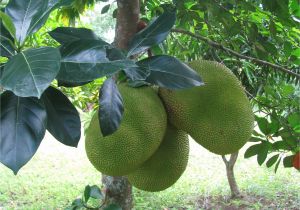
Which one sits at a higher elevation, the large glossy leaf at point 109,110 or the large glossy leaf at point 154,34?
the large glossy leaf at point 154,34

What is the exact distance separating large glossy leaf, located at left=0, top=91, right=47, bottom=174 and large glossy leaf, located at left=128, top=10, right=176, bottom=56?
343 mm

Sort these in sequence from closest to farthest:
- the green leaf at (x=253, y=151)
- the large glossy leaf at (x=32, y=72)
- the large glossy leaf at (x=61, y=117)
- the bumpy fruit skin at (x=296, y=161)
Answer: the large glossy leaf at (x=32, y=72)
the large glossy leaf at (x=61, y=117)
the bumpy fruit skin at (x=296, y=161)
the green leaf at (x=253, y=151)

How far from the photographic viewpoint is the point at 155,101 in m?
0.99

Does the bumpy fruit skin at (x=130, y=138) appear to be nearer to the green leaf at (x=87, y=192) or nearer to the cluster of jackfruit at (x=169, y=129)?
the cluster of jackfruit at (x=169, y=129)

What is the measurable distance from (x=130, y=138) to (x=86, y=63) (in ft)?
1.23

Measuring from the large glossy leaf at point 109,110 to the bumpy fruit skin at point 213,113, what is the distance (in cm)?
30

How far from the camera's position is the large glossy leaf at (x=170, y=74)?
77 centimetres

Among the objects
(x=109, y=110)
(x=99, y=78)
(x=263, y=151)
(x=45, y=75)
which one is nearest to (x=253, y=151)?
(x=263, y=151)

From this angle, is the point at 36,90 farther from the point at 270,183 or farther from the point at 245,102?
the point at 270,183

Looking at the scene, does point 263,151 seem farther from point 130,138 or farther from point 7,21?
point 7,21

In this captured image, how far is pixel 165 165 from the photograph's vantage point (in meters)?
1.06

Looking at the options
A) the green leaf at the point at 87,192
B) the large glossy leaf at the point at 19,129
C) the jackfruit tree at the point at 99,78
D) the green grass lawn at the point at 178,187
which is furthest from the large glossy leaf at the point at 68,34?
the green grass lawn at the point at 178,187

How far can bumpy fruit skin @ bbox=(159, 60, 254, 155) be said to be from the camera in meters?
0.99

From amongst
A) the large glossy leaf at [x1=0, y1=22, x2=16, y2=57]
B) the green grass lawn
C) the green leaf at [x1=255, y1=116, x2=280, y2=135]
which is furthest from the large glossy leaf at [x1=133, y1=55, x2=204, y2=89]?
the green grass lawn
